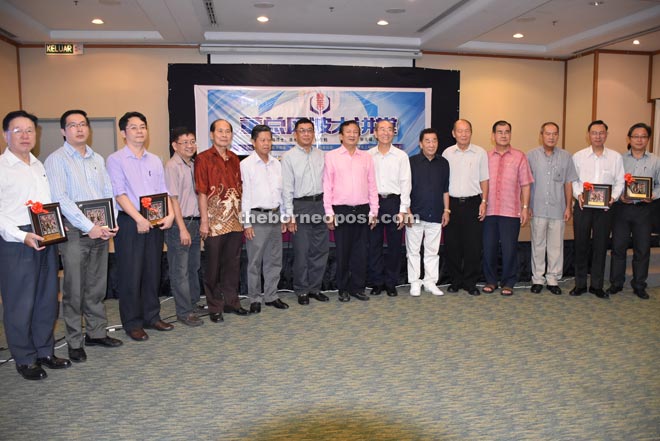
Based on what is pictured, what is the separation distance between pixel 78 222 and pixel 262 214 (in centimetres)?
156

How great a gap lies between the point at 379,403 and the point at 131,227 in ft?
7.02

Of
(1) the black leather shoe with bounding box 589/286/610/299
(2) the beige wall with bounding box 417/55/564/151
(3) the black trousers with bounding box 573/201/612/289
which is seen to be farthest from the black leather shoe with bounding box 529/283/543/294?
(2) the beige wall with bounding box 417/55/564/151

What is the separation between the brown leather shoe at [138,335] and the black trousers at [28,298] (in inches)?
23.7

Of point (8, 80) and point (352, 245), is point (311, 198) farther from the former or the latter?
point (8, 80)

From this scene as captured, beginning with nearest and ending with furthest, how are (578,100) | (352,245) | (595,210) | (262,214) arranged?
(262,214) < (352,245) < (595,210) < (578,100)

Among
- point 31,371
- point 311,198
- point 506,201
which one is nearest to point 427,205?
point 506,201

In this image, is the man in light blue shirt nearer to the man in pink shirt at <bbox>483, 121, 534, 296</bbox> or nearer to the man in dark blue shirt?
the man in dark blue shirt

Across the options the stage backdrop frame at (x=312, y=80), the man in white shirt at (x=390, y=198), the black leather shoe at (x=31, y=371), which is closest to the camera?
the black leather shoe at (x=31, y=371)

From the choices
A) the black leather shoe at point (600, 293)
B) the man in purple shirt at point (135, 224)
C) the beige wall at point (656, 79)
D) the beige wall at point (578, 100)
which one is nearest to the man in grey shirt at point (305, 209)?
the man in purple shirt at point (135, 224)

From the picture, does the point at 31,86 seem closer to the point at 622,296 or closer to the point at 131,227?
the point at 131,227

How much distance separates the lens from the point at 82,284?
3516 millimetres

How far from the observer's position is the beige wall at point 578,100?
8.30 meters

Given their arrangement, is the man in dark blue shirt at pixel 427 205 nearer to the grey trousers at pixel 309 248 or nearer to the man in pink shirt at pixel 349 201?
the man in pink shirt at pixel 349 201

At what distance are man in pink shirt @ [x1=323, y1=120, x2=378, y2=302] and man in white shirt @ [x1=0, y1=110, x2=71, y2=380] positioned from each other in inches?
91.7
